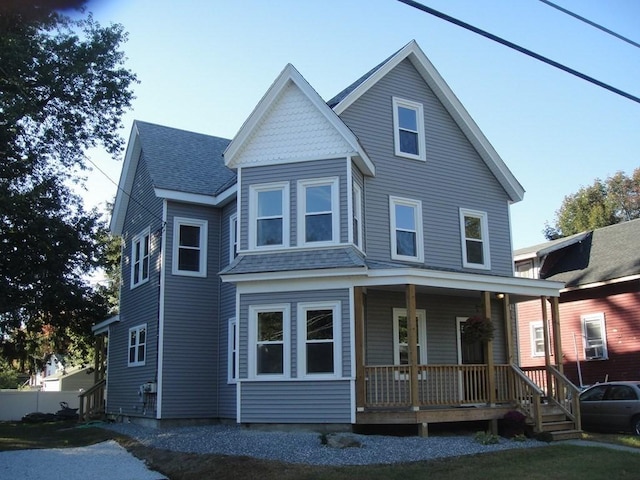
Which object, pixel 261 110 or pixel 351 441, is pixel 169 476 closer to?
pixel 351 441

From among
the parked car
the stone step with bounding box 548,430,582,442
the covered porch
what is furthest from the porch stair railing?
the parked car

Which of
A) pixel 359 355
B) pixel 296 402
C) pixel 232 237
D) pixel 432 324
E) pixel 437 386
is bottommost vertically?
pixel 296 402

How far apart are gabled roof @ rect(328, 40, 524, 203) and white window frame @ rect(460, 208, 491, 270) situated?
55.2 inches

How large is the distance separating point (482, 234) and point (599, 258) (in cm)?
830

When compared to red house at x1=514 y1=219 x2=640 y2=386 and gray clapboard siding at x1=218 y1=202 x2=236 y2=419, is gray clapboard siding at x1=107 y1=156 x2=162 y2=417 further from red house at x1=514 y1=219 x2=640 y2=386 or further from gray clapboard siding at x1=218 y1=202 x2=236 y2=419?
red house at x1=514 y1=219 x2=640 y2=386

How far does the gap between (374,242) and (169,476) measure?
332 inches

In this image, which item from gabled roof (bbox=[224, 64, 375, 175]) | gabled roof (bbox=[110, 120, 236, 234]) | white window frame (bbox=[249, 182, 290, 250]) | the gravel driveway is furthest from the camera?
gabled roof (bbox=[110, 120, 236, 234])

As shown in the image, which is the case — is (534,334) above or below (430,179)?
below

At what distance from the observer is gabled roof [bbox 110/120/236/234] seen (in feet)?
66.1

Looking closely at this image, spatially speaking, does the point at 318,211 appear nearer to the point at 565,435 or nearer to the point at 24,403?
the point at 565,435

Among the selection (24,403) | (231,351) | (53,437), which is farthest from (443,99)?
(24,403)

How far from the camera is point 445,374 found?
1645cm

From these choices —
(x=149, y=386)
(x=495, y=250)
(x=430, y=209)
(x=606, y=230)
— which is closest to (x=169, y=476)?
(x=149, y=386)

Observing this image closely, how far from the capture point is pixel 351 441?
13570mm
